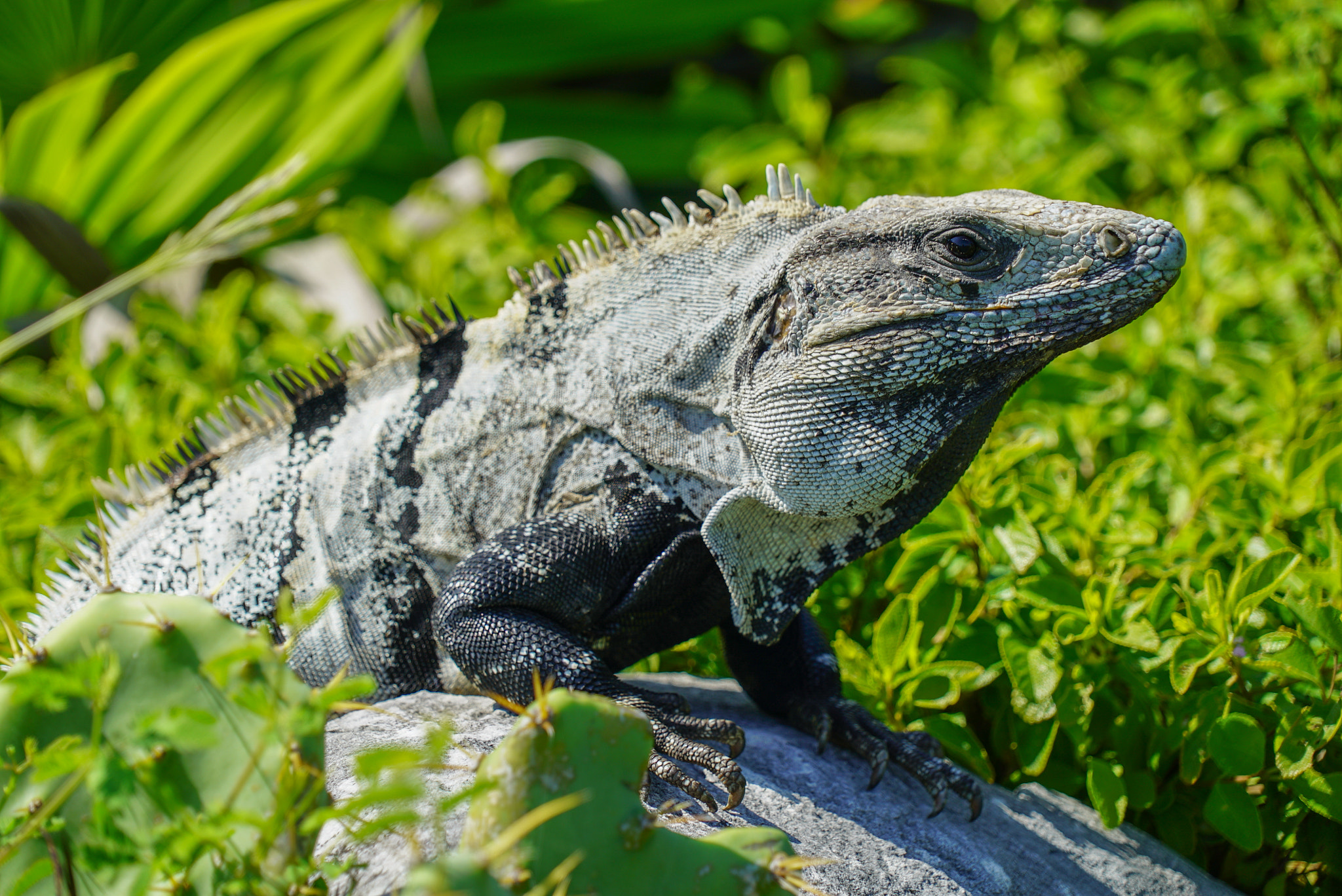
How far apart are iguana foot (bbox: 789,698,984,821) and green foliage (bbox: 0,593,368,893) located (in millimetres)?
1404

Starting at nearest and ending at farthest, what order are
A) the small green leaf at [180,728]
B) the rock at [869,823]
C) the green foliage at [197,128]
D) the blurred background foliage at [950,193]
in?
the small green leaf at [180,728] → the rock at [869,823] → the blurred background foliage at [950,193] → the green foliage at [197,128]

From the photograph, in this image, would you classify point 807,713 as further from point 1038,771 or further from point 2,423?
point 2,423

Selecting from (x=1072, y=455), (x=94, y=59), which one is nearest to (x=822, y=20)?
(x=94, y=59)

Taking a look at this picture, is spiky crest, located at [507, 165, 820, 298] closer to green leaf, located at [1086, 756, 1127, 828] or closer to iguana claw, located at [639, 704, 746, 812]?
iguana claw, located at [639, 704, 746, 812]

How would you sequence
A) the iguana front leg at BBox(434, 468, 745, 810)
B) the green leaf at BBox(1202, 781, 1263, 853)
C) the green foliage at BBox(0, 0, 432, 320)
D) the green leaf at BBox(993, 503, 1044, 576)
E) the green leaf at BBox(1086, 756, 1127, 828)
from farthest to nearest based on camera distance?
the green foliage at BBox(0, 0, 432, 320)
the green leaf at BBox(993, 503, 1044, 576)
the green leaf at BBox(1086, 756, 1127, 828)
the green leaf at BBox(1202, 781, 1263, 853)
the iguana front leg at BBox(434, 468, 745, 810)

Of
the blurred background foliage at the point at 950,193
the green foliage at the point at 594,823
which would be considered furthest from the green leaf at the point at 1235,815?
the green foliage at the point at 594,823

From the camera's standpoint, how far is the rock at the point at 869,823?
6.34ft

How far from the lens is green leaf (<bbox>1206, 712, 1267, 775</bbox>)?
2.11 meters

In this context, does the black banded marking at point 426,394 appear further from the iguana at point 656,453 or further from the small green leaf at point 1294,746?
the small green leaf at point 1294,746

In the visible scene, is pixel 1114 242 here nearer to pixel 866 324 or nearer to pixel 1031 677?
pixel 866 324

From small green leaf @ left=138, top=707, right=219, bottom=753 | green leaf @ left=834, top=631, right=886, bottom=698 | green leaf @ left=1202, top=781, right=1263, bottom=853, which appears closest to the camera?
small green leaf @ left=138, top=707, right=219, bottom=753

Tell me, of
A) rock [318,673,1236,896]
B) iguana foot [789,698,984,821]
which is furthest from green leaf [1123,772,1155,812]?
iguana foot [789,698,984,821]

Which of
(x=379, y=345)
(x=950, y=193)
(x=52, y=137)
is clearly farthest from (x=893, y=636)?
(x=52, y=137)

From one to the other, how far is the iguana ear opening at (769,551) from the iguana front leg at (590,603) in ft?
0.30
